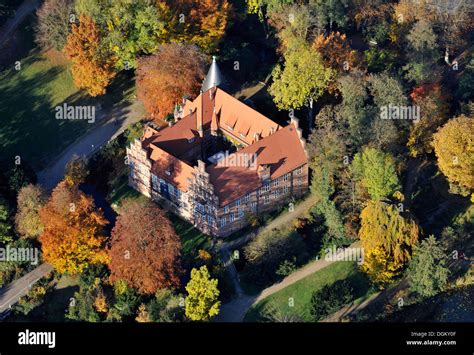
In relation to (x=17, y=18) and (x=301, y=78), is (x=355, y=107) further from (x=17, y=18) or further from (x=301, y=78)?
(x=17, y=18)

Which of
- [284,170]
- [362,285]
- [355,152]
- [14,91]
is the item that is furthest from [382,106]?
[14,91]

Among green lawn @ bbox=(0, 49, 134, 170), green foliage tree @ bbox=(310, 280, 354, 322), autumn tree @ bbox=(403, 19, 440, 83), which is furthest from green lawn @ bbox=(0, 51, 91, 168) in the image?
autumn tree @ bbox=(403, 19, 440, 83)

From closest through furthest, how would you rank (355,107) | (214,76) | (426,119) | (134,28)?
(355,107) → (426,119) → (214,76) → (134,28)

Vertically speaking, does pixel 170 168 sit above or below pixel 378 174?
above

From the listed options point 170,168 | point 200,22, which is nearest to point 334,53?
point 200,22

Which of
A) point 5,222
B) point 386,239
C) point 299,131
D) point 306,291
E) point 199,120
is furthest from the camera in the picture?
point 199,120

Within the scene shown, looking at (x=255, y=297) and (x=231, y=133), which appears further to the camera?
(x=231, y=133)

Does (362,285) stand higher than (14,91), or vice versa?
(14,91)

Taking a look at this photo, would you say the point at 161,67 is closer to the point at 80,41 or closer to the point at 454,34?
the point at 80,41
